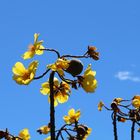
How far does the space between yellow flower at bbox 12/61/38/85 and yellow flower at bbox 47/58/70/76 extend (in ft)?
0.90

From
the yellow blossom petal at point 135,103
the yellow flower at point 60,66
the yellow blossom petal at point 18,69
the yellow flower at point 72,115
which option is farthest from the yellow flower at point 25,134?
the yellow blossom petal at point 135,103

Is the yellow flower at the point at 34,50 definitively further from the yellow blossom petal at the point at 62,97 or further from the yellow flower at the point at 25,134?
the yellow flower at the point at 25,134

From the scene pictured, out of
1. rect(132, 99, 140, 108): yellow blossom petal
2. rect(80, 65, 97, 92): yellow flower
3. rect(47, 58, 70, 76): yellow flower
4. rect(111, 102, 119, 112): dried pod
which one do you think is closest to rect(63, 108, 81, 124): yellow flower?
rect(111, 102, 119, 112): dried pod

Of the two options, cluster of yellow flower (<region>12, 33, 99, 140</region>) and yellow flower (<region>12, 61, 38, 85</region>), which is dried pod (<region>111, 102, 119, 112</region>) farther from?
yellow flower (<region>12, 61, 38, 85</region>)

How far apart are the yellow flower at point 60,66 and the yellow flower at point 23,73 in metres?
0.27

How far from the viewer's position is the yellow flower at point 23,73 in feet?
15.9

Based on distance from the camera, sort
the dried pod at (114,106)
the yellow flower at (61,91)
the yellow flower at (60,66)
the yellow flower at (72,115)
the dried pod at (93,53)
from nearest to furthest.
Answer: the yellow flower at (60,66)
the dried pod at (93,53)
the yellow flower at (61,91)
the yellow flower at (72,115)
the dried pod at (114,106)

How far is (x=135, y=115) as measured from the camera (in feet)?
26.6

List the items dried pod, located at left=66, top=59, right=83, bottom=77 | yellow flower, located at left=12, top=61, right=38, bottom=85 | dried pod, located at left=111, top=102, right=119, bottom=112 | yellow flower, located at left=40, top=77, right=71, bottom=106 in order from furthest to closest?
dried pod, located at left=111, top=102, right=119, bottom=112 → yellow flower, located at left=40, top=77, right=71, bottom=106 → yellow flower, located at left=12, top=61, right=38, bottom=85 → dried pod, located at left=66, top=59, right=83, bottom=77

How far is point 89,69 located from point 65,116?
2.02 m

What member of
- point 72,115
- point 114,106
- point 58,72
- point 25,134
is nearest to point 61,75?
point 58,72

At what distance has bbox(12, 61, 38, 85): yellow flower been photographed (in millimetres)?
4844

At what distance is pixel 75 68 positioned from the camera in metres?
4.72

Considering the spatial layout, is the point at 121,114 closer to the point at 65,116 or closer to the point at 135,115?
the point at 135,115
